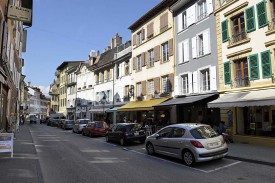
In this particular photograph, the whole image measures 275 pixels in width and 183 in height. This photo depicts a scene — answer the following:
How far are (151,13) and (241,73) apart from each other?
13.1 m

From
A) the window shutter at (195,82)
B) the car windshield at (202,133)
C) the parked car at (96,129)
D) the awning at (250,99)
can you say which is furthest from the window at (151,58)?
the car windshield at (202,133)

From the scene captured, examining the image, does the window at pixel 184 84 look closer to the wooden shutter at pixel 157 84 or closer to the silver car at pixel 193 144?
the wooden shutter at pixel 157 84

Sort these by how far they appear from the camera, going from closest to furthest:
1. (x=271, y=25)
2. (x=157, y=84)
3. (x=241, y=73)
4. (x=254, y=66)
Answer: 1. (x=271, y=25)
2. (x=254, y=66)
3. (x=241, y=73)
4. (x=157, y=84)

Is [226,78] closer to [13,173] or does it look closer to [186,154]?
[186,154]

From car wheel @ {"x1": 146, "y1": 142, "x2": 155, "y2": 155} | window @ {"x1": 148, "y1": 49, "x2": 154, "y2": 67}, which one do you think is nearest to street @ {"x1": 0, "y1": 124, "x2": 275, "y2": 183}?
car wheel @ {"x1": 146, "y1": 142, "x2": 155, "y2": 155}

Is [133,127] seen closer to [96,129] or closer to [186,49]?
[96,129]

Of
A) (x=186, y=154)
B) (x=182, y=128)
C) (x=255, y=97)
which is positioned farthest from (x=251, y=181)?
(x=255, y=97)

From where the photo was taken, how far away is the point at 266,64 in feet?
44.2

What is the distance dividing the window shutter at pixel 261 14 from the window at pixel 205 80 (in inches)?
207

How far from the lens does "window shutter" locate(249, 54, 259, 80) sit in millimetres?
13959

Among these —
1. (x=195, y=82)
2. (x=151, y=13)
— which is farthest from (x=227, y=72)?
(x=151, y=13)

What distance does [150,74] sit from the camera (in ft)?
81.9

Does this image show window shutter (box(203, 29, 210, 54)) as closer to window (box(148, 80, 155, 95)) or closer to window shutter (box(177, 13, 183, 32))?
window shutter (box(177, 13, 183, 32))

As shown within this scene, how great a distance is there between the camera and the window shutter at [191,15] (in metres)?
19.5
